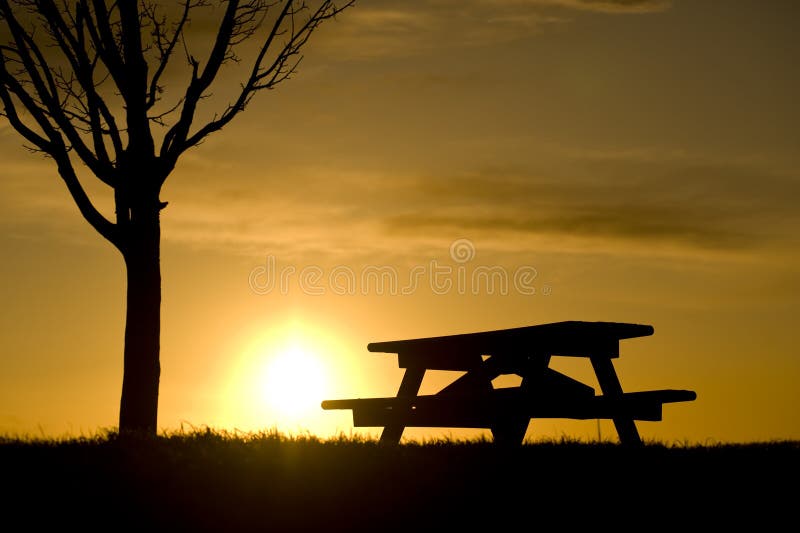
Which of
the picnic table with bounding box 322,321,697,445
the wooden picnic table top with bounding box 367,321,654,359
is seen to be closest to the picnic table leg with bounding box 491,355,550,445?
the picnic table with bounding box 322,321,697,445

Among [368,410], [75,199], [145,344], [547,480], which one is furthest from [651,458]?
[75,199]

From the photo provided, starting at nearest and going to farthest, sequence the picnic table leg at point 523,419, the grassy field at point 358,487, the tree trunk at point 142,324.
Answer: the grassy field at point 358,487
the picnic table leg at point 523,419
the tree trunk at point 142,324

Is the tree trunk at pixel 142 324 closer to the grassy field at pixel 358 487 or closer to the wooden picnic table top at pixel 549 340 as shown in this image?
the grassy field at pixel 358 487

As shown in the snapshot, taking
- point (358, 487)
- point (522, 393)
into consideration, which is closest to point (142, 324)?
point (522, 393)

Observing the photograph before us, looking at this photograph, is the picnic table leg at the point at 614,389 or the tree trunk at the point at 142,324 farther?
the tree trunk at the point at 142,324

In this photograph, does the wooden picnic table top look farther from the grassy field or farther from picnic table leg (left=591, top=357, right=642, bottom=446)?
the grassy field

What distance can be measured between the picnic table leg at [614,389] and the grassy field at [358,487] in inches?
35.1

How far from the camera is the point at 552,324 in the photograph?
37.5 feet

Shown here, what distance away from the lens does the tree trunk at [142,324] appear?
1243cm

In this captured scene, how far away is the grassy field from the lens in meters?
8.09

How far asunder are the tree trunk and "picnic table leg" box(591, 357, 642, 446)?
5485mm

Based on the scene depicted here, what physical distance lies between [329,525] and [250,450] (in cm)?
150

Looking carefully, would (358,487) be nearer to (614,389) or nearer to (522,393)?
(522,393)

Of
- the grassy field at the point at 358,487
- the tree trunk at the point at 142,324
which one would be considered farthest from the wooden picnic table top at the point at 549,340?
the tree trunk at the point at 142,324
